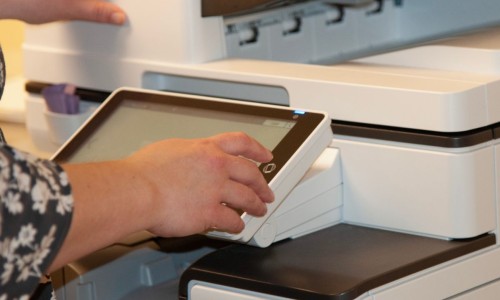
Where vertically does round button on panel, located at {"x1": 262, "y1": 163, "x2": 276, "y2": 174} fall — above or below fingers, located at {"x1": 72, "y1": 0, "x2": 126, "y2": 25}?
below

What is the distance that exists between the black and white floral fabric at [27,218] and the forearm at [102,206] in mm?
18

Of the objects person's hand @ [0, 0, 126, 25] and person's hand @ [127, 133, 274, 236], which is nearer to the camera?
person's hand @ [127, 133, 274, 236]

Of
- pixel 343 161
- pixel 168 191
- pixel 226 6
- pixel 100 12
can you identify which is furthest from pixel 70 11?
pixel 168 191

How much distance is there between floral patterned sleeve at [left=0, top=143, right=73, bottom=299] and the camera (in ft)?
2.38

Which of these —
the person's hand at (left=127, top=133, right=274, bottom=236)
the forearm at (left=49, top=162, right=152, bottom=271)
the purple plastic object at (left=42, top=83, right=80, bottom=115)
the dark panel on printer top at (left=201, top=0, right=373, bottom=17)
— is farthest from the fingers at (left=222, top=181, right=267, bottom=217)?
the purple plastic object at (left=42, top=83, right=80, bottom=115)

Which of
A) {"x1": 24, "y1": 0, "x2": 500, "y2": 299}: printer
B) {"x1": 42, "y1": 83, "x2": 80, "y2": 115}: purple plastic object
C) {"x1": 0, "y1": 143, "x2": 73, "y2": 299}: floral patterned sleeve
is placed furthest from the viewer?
{"x1": 42, "y1": 83, "x2": 80, "y2": 115}: purple plastic object

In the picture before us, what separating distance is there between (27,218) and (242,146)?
11.8 inches

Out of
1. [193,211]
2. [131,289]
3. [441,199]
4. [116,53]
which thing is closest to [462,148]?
[441,199]

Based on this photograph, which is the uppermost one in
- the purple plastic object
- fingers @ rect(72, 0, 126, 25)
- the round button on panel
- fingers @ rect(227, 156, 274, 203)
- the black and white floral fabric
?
fingers @ rect(72, 0, 126, 25)

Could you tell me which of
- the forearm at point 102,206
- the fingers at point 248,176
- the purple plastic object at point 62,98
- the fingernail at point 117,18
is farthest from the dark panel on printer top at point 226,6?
the forearm at point 102,206

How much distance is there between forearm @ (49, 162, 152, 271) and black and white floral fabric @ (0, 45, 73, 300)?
0.02 m

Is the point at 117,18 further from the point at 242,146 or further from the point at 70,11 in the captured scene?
the point at 242,146

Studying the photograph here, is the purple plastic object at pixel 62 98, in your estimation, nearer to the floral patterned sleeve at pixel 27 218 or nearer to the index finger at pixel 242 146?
the index finger at pixel 242 146

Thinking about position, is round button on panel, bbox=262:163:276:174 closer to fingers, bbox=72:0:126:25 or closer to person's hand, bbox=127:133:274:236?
person's hand, bbox=127:133:274:236
